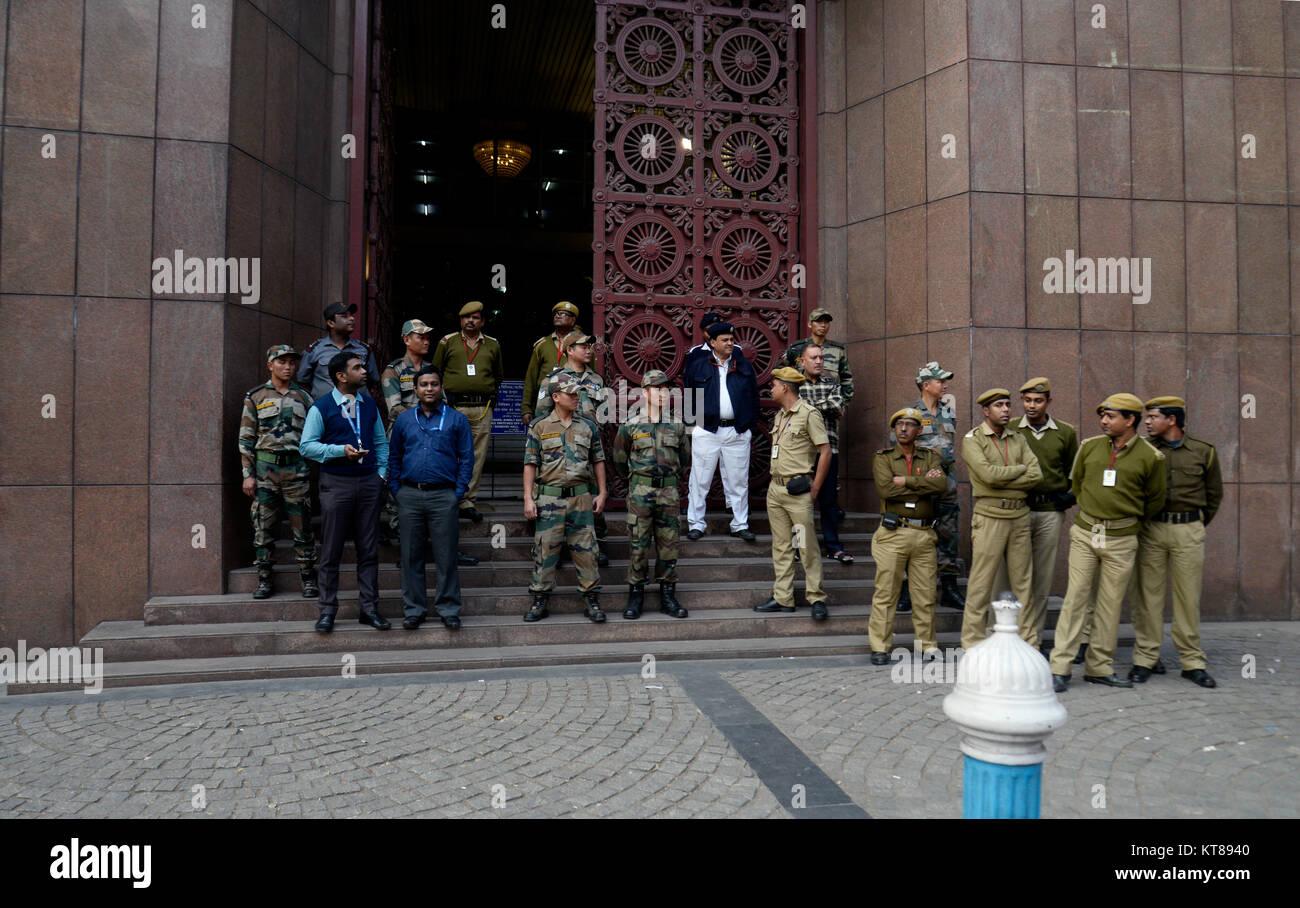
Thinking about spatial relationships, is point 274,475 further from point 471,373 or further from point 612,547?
point 612,547

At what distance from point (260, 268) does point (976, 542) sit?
7.15 metres

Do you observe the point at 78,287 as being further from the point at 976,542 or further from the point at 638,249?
the point at 976,542

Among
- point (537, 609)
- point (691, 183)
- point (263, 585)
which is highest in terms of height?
point (691, 183)

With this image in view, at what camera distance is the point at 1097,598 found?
20.5ft

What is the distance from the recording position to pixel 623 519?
9.06m

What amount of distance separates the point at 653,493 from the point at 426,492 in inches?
76.5

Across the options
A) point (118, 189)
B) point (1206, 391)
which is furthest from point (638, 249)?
point (1206, 391)

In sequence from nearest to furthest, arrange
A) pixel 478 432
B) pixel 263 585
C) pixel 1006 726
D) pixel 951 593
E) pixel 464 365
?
pixel 1006 726, pixel 263 585, pixel 951 593, pixel 464 365, pixel 478 432

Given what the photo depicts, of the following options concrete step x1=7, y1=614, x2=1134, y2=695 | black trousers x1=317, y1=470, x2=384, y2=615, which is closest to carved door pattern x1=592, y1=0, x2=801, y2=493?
concrete step x1=7, y1=614, x2=1134, y2=695

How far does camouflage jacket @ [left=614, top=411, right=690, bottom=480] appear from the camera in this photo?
23.8 feet

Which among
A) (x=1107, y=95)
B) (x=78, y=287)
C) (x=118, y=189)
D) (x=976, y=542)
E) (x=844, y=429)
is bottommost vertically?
(x=976, y=542)

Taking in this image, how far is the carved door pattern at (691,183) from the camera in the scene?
9.84m

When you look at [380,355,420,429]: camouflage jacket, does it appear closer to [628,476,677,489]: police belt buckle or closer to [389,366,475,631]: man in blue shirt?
[389,366,475,631]: man in blue shirt

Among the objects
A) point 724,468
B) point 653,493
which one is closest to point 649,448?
point 653,493
